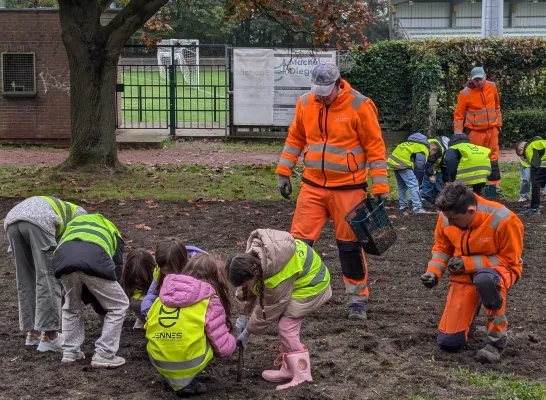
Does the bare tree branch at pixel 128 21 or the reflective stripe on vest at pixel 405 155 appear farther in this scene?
the bare tree branch at pixel 128 21

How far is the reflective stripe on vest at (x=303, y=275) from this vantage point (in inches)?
217

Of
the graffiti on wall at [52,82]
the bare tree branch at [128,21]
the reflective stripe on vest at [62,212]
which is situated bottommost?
the reflective stripe on vest at [62,212]

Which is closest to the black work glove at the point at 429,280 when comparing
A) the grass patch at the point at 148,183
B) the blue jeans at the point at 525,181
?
the blue jeans at the point at 525,181

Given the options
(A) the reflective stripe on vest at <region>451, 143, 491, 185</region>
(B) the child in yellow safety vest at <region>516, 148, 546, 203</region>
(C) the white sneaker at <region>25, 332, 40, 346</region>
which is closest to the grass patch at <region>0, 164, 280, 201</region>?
(A) the reflective stripe on vest at <region>451, 143, 491, 185</region>

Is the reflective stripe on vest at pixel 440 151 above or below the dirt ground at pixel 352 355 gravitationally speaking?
above

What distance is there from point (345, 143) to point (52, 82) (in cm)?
1438

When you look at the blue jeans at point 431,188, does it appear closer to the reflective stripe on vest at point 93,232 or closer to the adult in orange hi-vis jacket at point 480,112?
the adult in orange hi-vis jacket at point 480,112

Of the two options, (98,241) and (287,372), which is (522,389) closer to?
(287,372)

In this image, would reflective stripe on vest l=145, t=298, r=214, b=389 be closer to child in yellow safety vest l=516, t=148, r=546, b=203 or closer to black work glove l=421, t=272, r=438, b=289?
black work glove l=421, t=272, r=438, b=289

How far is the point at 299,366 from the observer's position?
5570mm

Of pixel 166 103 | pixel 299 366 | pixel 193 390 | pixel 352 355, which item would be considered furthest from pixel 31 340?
pixel 166 103

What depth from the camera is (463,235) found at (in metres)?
6.17

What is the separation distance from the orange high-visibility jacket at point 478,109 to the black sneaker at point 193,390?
29.9ft

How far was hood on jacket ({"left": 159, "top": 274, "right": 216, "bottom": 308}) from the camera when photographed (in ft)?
17.5
